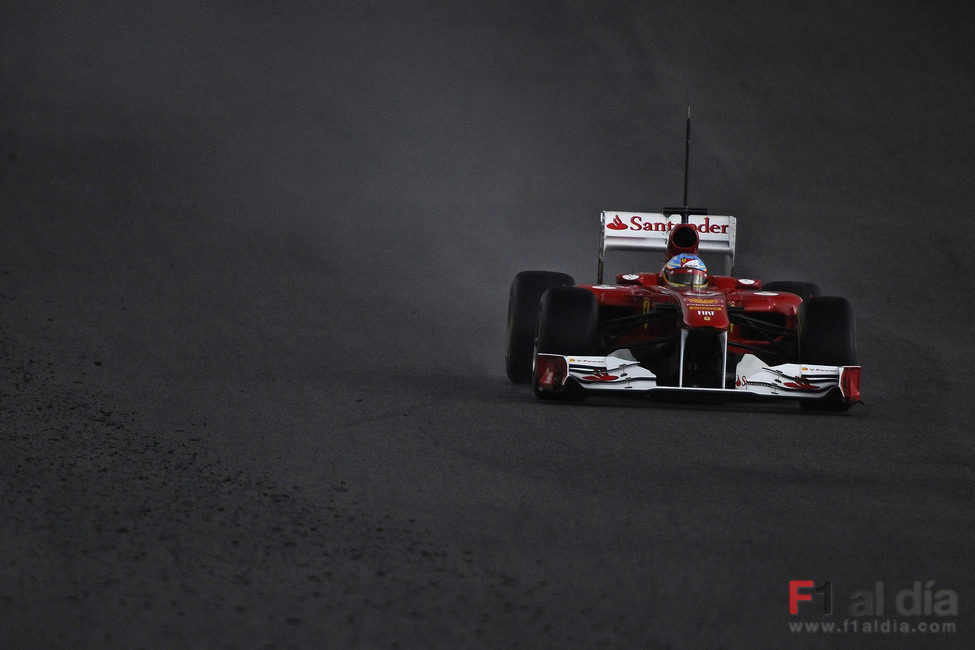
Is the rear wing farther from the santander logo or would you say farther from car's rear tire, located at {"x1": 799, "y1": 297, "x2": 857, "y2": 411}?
car's rear tire, located at {"x1": 799, "y1": 297, "x2": 857, "y2": 411}

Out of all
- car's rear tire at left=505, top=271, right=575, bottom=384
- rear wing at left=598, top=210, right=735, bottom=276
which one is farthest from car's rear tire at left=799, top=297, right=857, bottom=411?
rear wing at left=598, top=210, right=735, bottom=276

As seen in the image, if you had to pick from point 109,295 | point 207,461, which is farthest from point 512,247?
point 207,461

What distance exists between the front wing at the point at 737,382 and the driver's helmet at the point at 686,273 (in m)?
1.22

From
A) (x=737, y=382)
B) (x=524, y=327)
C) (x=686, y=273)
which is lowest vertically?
(x=737, y=382)

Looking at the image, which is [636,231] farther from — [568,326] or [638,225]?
[568,326]

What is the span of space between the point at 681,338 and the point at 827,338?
85 centimetres

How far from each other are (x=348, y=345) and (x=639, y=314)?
272 cm

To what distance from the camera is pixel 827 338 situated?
772 cm

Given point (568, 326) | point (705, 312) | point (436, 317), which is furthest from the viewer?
point (436, 317)

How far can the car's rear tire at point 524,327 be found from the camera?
28.4 feet

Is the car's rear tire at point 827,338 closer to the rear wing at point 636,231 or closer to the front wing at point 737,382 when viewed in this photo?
the front wing at point 737,382

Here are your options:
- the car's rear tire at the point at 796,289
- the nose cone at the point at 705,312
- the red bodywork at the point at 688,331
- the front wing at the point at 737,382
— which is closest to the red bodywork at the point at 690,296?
the red bodywork at the point at 688,331

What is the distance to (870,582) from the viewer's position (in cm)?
370

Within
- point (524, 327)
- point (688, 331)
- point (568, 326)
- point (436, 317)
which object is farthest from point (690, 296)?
point (436, 317)
